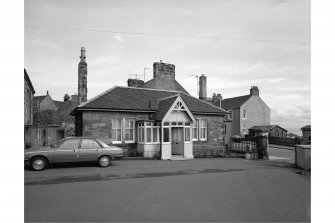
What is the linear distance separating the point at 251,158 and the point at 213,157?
2653 mm

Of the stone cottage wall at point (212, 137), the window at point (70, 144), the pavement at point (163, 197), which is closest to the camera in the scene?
the pavement at point (163, 197)

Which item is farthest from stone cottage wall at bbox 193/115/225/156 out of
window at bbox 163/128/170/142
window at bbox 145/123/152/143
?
window at bbox 145/123/152/143

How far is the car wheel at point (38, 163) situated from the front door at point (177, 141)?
9209mm

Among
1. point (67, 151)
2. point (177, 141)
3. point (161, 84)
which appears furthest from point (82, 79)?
point (161, 84)

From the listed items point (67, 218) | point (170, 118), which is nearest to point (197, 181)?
point (67, 218)

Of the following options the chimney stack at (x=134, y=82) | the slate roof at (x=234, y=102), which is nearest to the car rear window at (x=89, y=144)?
the chimney stack at (x=134, y=82)

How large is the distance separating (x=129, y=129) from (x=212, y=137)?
6.80 m

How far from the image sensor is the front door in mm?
18141

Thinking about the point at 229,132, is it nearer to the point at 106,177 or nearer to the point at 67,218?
the point at 106,177

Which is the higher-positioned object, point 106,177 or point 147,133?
point 147,133

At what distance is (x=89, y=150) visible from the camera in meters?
12.2

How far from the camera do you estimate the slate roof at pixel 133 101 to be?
16.9 meters

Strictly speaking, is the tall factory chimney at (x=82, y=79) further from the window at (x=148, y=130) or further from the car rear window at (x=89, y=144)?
the car rear window at (x=89, y=144)

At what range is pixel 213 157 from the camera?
1873 centimetres
